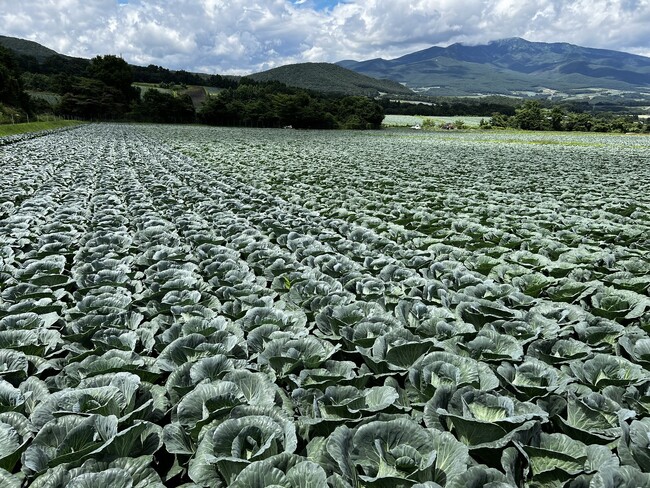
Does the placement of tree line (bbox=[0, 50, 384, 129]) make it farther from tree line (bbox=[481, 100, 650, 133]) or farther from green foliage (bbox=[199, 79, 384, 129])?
tree line (bbox=[481, 100, 650, 133])

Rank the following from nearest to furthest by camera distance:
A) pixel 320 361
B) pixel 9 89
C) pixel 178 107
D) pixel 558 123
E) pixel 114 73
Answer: pixel 320 361 < pixel 9 89 < pixel 178 107 < pixel 114 73 < pixel 558 123

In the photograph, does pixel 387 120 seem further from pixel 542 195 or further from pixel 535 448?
pixel 535 448

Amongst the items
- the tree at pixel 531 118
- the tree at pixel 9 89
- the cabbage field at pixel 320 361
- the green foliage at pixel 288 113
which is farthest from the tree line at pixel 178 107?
the cabbage field at pixel 320 361

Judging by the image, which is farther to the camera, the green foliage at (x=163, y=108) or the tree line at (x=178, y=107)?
the green foliage at (x=163, y=108)

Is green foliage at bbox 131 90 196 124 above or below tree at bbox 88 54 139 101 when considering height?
below

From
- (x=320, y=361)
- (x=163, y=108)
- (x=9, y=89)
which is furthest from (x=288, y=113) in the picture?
(x=320, y=361)

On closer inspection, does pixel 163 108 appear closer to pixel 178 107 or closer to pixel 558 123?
pixel 178 107

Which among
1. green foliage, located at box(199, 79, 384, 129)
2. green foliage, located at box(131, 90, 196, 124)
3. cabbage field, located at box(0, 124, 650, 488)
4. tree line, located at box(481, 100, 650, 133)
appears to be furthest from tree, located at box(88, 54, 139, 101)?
cabbage field, located at box(0, 124, 650, 488)

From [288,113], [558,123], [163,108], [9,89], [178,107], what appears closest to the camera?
[9,89]

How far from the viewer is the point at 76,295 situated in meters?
4.67

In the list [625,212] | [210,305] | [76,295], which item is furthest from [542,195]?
[76,295]

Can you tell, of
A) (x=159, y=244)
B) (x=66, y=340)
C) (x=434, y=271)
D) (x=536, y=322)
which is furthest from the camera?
(x=159, y=244)

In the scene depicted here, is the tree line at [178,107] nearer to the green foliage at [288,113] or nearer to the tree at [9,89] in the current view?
the green foliage at [288,113]

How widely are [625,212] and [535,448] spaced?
36.1ft
